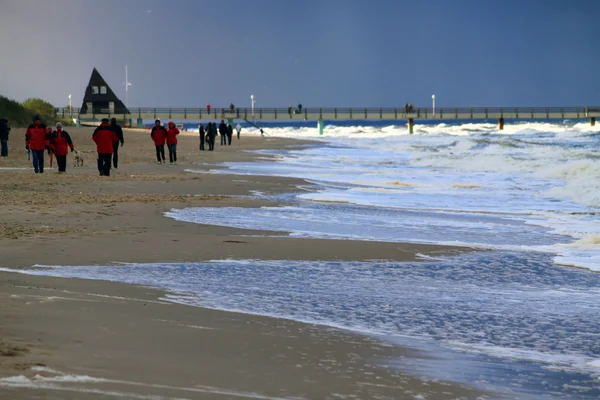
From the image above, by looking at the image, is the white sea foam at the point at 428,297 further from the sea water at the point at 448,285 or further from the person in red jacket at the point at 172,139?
the person in red jacket at the point at 172,139

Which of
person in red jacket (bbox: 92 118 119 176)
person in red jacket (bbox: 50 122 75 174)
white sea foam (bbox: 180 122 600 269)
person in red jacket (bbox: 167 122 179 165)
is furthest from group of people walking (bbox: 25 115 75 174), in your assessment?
person in red jacket (bbox: 167 122 179 165)

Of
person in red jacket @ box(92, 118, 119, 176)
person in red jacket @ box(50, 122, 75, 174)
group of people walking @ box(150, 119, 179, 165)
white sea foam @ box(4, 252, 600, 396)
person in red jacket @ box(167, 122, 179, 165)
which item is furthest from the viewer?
person in red jacket @ box(167, 122, 179, 165)

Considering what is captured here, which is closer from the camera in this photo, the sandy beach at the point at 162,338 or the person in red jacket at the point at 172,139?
the sandy beach at the point at 162,338

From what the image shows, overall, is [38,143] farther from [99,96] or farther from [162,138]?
[99,96]

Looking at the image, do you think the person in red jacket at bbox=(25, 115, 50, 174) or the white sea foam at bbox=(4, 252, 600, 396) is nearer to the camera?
the white sea foam at bbox=(4, 252, 600, 396)

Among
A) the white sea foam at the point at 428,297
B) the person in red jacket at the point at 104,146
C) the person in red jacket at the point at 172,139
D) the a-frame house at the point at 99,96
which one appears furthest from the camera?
the a-frame house at the point at 99,96

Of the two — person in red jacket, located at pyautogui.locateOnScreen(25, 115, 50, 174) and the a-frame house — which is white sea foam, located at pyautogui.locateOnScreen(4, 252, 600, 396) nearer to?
person in red jacket, located at pyautogui.locateOnScreen(25, 115, 50, 174)

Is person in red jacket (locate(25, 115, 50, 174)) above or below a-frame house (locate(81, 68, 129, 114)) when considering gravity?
below

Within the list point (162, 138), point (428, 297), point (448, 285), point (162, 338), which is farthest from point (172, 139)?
point (162, 338)

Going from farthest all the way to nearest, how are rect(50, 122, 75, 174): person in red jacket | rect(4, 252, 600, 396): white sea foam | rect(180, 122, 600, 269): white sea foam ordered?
rect(50, 122, 75, 174): person in red jacket < rect(180, 122, 600, 269): white sea foam < rect(4, 252, 600, 396): white sea foam

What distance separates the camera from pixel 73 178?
21.0 m

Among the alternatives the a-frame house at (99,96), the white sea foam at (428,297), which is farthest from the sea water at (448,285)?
the a-frame house at (99,96)

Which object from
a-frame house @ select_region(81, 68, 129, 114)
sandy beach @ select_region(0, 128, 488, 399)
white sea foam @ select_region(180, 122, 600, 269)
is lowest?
white sea foam @ select_region(180, 122, 600, 269)

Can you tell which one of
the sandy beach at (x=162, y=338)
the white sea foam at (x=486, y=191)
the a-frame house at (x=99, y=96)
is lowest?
the white sea foam at (x=486, y=191)
